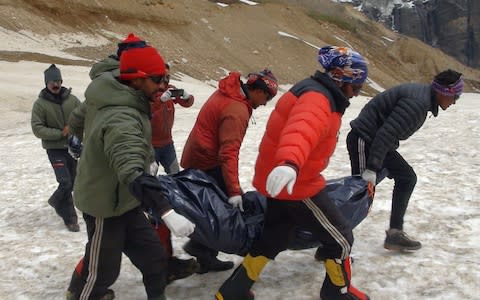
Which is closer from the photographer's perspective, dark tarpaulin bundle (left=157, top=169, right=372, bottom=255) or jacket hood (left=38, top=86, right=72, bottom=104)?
dark tarpaulin bundle (left=157, top=169, right=372, bottom=255)

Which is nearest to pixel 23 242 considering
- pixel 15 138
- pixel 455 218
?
pixel 455 218

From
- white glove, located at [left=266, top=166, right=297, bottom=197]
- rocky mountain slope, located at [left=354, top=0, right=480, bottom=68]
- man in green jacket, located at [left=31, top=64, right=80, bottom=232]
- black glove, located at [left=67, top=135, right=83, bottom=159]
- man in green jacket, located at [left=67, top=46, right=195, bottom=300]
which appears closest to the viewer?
white glove, located at [left=266, top=166, right=297, bottom=197]

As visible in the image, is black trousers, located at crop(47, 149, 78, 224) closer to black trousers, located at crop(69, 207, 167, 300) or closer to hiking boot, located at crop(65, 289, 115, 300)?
hiking boot, located at crop(65, 289, 115, 300)

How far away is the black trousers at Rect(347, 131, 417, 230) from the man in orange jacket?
1262mm

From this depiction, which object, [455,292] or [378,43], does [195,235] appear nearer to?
[455,292]

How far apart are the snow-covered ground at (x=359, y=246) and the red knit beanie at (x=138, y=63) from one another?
1913 millimetres

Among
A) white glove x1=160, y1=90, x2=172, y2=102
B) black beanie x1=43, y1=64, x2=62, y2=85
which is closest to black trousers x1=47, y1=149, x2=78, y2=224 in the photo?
black beanie x1=43, y1=64, x2=62, y2=85

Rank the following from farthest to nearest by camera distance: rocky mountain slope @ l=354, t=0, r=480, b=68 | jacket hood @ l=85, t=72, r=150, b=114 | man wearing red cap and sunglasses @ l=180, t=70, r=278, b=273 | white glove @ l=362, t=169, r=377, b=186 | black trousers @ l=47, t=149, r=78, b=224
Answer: rocky mountain slope @ l=354, t=0, r=480, b=68 < black trousers @ l=47, t=149, r=78, b=224 < white glove @ l=362, t=169, r=377, b=186 < man wearing red cap and sunglasses @ l=180, t=70, r=278, b=273 < jacket hood @ l=85, t=72, r=150, b=114

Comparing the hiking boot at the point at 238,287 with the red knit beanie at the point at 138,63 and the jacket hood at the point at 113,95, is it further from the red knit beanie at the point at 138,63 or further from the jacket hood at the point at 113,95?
the red knit beanie at the point at 138,63

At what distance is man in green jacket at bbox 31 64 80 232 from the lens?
6.27 metres

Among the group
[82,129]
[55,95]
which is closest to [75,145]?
[82,129]

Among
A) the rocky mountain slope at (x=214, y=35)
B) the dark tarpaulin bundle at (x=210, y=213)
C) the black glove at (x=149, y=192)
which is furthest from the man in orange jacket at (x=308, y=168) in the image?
the rocky mountain slope at (x=214, y=35)

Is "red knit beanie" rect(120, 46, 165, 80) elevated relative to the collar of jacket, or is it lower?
lower

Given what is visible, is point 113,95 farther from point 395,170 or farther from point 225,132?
point 395,170
